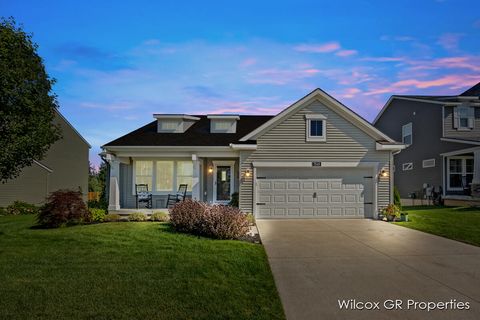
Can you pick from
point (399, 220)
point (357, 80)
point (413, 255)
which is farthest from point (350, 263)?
point (357, 80)

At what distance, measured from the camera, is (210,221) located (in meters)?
10.5

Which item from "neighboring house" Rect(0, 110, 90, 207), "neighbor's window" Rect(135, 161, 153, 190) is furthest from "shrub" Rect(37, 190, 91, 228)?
"neighboring house" Rect(0, 110, 90, 207)

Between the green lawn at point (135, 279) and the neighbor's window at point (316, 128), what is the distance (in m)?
7.87

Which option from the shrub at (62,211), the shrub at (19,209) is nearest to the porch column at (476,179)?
the shrub at (62,211)

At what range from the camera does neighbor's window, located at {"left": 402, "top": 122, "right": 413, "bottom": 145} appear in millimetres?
27203

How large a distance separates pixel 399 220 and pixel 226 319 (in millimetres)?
12161

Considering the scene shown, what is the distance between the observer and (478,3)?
1327 centimetres

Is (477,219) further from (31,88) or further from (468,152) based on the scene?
(31,88)

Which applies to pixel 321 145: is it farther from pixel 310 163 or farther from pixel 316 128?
pixel 310 163

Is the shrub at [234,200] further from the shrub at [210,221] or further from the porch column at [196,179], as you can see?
the shrub at [210,221]

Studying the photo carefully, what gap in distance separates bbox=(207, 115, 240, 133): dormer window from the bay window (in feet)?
7.58

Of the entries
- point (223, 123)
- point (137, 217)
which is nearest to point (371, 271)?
point (137, 217)

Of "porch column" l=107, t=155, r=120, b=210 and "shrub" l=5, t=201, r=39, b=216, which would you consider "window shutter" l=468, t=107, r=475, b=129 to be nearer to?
"porch column" l=107, t=155, r=120, b=210

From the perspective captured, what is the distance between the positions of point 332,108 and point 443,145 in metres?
11.7
